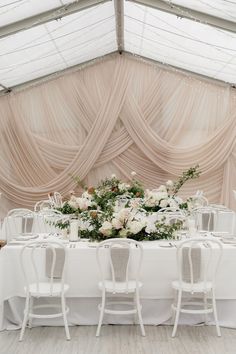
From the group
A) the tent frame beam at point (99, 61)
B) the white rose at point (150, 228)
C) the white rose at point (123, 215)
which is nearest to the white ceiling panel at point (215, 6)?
the white rose at point (150, 228)

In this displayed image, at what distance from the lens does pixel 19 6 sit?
6969mm

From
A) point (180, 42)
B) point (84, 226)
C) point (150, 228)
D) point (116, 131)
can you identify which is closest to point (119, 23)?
point (180, 42)

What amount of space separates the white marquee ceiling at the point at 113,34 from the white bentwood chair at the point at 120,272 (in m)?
3.61

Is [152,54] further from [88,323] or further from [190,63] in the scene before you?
[88,323]

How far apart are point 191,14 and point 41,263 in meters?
4.59

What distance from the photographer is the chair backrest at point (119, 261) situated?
459cm

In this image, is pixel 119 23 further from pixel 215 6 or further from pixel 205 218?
pixel 205 218

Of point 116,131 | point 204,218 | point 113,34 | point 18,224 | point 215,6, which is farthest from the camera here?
point 116,131

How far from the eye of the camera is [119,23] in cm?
960

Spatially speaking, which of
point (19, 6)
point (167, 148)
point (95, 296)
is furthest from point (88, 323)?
point (167, 148)

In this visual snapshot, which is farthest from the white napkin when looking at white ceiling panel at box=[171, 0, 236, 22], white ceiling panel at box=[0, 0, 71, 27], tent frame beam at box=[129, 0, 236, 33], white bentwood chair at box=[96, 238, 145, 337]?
tent frame beam at box=[129, 0, 236, 33]

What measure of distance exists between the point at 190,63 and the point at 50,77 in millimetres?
3072

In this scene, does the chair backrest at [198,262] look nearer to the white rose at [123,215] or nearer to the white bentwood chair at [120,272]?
the white bentwood chair at [120,272]

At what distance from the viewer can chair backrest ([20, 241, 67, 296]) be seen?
456 centimetres
